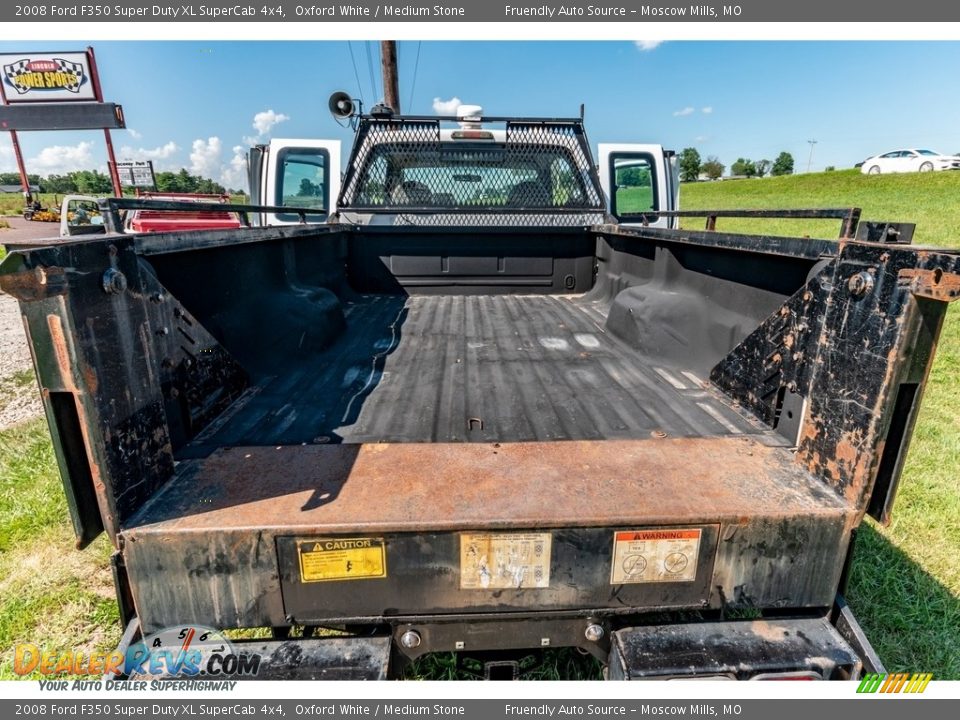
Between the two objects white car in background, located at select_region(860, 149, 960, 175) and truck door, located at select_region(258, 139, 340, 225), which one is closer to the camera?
truck door, located at select_region(258, 139, 340, 225)

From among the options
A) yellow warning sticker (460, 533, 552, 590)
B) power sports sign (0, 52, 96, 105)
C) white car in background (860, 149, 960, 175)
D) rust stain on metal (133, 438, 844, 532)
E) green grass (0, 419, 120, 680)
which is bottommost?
green grass (0, 419, 120, 680)

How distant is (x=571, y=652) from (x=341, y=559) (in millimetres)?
1305

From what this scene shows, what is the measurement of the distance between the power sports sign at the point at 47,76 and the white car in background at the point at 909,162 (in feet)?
178

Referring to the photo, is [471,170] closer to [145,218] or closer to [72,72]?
[145,218]

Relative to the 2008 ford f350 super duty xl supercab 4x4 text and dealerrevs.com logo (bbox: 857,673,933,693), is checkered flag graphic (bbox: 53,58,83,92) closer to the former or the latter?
the 2008 ford f350 super duty xl supercab 4x4 text

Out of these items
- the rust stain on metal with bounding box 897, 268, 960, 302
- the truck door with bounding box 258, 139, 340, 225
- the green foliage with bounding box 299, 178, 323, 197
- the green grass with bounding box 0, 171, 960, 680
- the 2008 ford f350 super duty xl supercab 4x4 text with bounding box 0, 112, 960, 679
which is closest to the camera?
the rust stain on metal with bounding box 897, 268, 960, 302

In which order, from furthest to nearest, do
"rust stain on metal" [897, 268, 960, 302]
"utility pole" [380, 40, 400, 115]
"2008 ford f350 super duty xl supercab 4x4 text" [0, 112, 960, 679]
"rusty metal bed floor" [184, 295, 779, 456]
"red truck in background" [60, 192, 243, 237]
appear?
1. "utility pole" [380, 40, 400, 115]
2. "rusty metal bed floor" [184, 295, 779, 456]
3. "red truck in background" [60, 192, 243, 237]
4. "2008 ford f350 super duty xl supercab 4x4 text" [0, 112, 960, 679]
5. "rust stain on metal" [897, 268, 960, 302]

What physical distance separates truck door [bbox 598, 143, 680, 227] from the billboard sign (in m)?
20.6

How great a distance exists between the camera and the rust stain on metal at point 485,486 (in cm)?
133

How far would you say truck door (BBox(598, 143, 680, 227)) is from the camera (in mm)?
7070

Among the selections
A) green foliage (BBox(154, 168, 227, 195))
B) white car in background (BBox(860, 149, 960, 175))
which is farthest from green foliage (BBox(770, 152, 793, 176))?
green foliage (BBox(154, 168, 227, 195))

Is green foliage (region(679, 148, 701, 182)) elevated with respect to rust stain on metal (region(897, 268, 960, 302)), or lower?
elevated

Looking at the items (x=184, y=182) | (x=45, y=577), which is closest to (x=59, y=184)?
(x=184, y=182)

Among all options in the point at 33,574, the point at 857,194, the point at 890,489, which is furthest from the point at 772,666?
the point at 857,194
